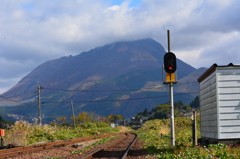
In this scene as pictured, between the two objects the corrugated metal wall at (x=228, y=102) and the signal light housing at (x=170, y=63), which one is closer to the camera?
the corrugated metal wall at (x=228, y=102)

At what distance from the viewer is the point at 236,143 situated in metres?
12.7

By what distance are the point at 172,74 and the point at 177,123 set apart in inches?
900

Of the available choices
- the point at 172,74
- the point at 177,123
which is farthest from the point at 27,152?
the point at 177,123

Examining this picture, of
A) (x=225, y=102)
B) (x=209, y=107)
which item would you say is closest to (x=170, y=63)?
(x=225, y=102)

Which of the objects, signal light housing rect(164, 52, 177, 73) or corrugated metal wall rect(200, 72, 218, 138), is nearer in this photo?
signal light housing rect(164, 52, 177, 73)

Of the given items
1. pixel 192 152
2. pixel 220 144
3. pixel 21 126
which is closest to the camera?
pixel 192 152

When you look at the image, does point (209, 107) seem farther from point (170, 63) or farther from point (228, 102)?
point (170, 63)

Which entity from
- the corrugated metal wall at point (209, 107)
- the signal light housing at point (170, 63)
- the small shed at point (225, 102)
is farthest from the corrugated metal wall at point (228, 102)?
the signal light housing at point (170, 63)

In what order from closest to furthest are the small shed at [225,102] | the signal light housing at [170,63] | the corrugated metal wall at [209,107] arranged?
the small shed at [225,102] → the signal light housing at [170,63] → the corrugated metal wall at [209,107]

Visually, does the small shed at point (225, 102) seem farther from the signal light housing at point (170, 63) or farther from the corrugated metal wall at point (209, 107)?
the signal light housing at point (170, 63)

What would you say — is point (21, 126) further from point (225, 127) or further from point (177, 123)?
point (177, 123)

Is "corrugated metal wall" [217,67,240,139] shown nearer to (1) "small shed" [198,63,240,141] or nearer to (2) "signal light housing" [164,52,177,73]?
(1) "small shed" [198,63,240,141]

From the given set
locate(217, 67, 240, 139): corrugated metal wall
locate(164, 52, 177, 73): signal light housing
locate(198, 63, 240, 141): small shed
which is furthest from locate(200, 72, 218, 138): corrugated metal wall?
locate(164, 52, 177, 73): signal light housing

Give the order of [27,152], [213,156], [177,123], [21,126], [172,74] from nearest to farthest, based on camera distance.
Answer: [213,156] < [172,74] < [27,152] < [21,126] < [177,123]
